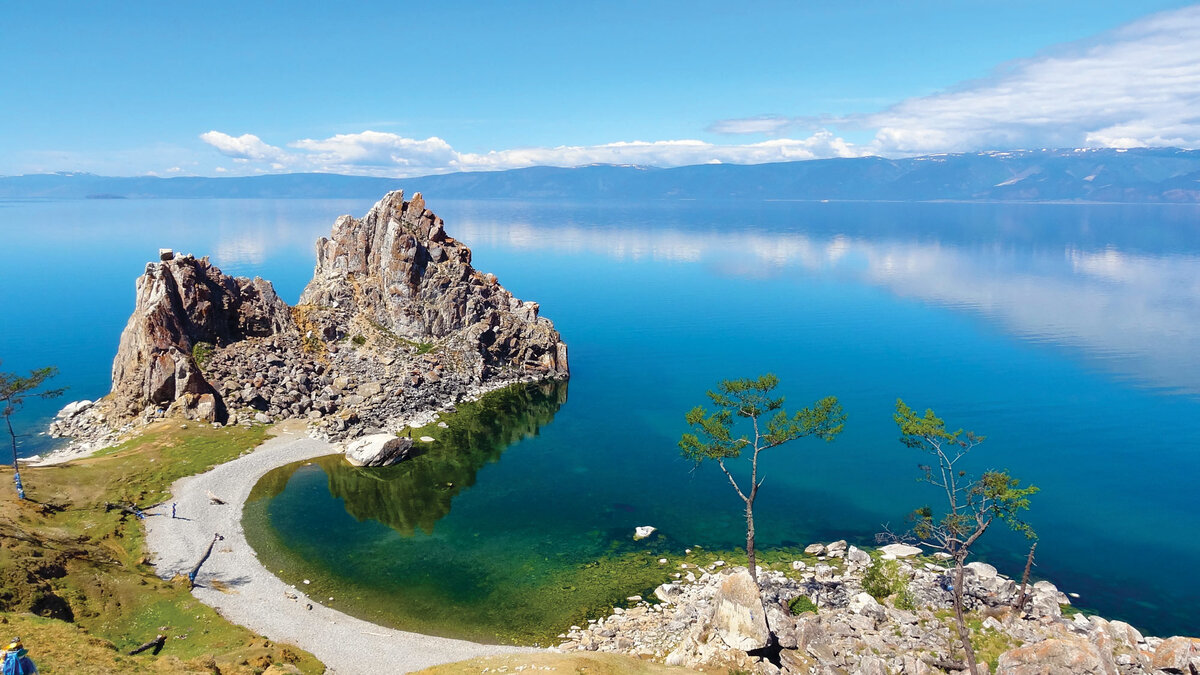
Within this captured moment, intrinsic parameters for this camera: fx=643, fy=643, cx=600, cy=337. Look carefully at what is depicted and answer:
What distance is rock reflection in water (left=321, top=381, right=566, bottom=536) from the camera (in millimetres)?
74500

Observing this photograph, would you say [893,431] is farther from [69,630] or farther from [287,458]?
[69,630]

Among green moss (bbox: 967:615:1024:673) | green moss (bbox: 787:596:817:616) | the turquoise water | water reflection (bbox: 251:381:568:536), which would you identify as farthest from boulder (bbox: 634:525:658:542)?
green moss (bbox: 967:615:1024:673)

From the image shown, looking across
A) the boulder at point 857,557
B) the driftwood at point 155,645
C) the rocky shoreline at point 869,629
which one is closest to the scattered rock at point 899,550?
the boulder at point 857,557

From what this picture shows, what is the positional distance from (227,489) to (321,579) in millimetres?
23987

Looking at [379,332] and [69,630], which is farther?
[379,332]

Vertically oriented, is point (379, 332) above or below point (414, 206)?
below

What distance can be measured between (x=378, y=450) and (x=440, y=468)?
8346 millimetres

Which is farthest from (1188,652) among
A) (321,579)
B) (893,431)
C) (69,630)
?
(69,630)

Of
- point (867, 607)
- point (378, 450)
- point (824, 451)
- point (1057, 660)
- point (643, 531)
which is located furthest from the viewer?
point (824, 451)

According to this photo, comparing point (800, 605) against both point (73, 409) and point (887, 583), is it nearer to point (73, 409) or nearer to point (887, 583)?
point (887, 583)

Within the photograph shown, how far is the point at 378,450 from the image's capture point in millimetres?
84375

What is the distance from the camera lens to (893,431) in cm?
9362

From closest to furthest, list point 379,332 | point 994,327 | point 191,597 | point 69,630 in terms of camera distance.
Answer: point 69,630 → point 191,597 → point 379,332 → point 994,327

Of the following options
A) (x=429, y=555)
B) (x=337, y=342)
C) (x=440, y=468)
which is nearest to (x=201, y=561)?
(x=429, y=555)
